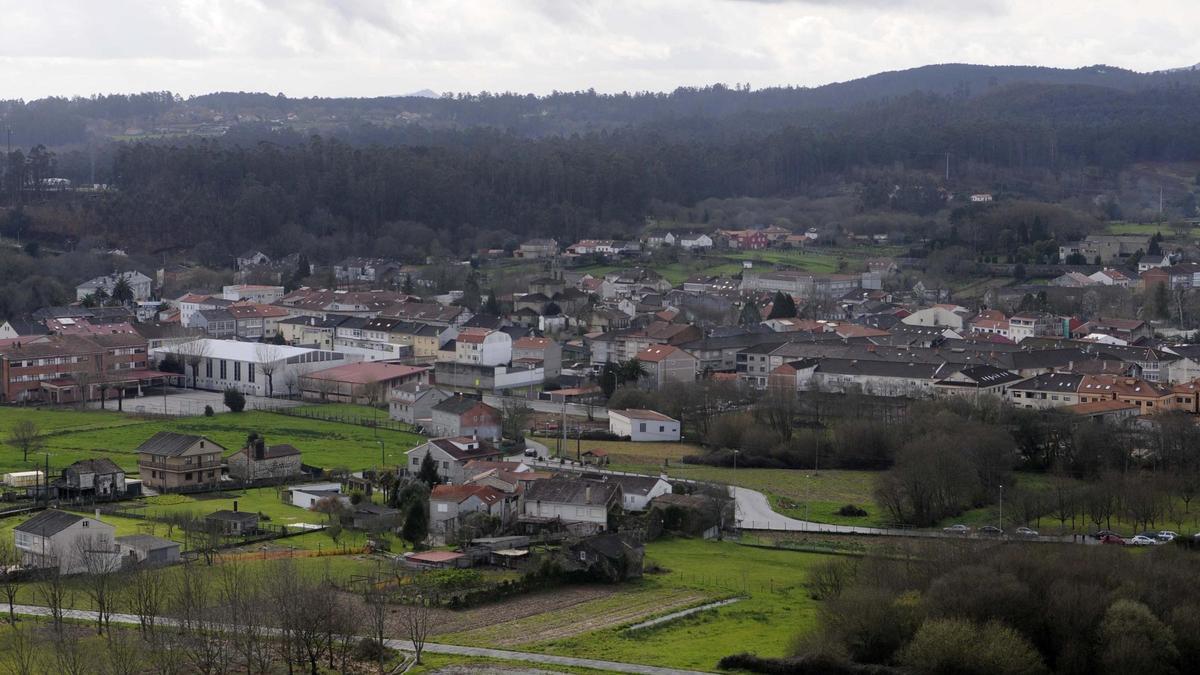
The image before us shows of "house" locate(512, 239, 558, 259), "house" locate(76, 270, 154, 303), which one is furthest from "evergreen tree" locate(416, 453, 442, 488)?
"house" locate(512, 239, 558, 259)

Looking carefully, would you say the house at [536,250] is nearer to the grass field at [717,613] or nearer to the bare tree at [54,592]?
the grass field at [717,613]

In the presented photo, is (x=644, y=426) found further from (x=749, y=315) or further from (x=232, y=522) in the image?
(x=749, y=315)

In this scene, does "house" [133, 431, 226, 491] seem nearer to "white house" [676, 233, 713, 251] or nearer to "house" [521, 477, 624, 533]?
"house" [521, 477, 624, 533]

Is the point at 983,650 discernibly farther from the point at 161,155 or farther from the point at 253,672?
the point at 161,155

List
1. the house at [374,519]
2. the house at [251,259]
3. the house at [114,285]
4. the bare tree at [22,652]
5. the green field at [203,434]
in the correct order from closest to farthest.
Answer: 1. the bare tree at [22,652]
2. the house at [374,519]
3. the green field at [203,434]
4. the house at [114,285]
5. the house at [251,259]

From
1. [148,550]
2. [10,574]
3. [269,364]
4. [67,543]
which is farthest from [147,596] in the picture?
[269,364]

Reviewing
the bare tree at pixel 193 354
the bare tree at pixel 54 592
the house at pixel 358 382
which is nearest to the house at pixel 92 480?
the bare tree at pixel 54 592
